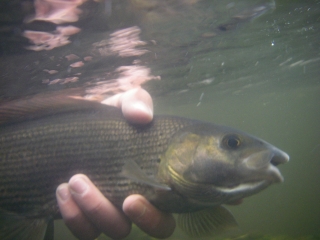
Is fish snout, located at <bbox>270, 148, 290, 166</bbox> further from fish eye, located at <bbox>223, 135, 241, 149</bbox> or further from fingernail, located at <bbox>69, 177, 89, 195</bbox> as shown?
fingernail, located at <bbox>69, 177, 89, 195</bbox>

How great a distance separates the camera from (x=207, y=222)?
2764mm

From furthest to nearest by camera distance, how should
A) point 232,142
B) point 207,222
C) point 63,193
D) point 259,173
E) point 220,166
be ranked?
point 207,222, point 63,193, point 232,142, point 220,166, point 259,173

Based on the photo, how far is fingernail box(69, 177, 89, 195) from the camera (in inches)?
101

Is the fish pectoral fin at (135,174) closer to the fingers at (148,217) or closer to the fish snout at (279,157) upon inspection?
the fingers at (148,217)

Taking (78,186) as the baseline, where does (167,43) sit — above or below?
above

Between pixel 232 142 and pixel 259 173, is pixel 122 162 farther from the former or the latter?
pixel 259 173

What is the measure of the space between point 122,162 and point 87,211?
33.1 inches

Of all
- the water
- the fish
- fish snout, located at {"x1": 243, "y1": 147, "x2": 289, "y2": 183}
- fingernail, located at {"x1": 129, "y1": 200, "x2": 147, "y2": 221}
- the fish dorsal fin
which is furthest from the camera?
the water

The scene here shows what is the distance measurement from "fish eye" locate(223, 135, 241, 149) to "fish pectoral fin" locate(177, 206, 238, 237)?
39.3 inches

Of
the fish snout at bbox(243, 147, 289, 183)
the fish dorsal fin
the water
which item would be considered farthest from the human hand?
the water

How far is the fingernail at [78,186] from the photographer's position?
2562 millimetres

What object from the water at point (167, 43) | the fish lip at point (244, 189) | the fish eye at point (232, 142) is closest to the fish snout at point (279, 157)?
the fish lip at point (244, 189)

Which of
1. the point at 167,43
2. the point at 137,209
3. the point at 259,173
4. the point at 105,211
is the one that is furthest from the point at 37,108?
the point at 167,43

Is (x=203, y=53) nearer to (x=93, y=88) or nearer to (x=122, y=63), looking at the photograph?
(x=122, y=63)
